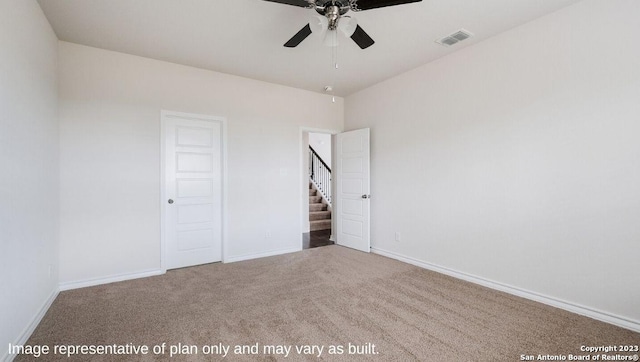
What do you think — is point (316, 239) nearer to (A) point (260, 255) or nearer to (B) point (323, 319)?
(A) point (260, 255)

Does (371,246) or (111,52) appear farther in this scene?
(371,246)

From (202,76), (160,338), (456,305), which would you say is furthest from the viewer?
(202,76)

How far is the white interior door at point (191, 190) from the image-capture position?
3.79 meters

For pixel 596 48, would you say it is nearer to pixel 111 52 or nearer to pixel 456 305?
pixel 456 305

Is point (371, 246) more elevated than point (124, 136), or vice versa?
point (124, 136)

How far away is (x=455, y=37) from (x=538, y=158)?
157 cm

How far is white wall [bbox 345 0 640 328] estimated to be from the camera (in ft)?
7.65

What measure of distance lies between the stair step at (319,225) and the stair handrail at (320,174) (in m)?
0.73

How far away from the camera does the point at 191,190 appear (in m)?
3.97

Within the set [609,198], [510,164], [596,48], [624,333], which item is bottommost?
[624,333]

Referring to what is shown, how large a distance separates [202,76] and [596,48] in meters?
4.43

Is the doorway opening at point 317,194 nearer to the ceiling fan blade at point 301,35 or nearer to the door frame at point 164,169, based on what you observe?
the door frame at point 164,169

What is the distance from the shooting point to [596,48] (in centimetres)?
244

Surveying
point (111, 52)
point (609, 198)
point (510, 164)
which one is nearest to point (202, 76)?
point (111, 52)
